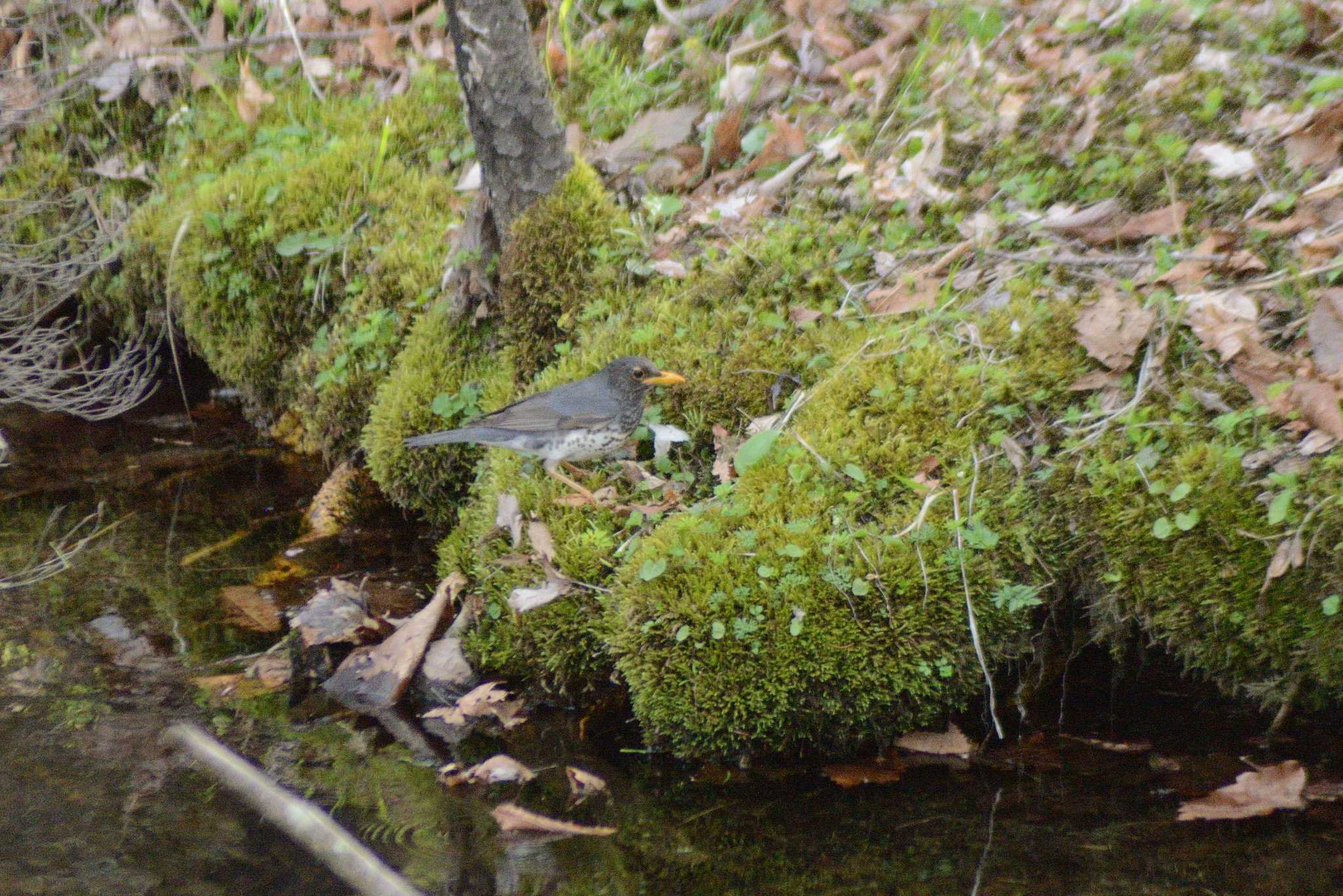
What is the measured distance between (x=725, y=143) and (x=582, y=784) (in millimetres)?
3464

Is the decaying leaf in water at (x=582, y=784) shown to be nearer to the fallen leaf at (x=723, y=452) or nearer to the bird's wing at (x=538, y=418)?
the fallen leaf at (x=723, y=452)

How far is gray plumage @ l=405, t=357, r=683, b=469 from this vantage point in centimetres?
450

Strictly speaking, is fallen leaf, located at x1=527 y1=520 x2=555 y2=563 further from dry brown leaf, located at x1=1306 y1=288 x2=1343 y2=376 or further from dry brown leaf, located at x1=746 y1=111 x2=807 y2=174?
dry brown leaf, located at x1=1306 y1=288 x2=1343 y2=376

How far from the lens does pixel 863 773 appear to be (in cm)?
378

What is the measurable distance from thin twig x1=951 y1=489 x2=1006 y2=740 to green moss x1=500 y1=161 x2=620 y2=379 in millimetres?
2183

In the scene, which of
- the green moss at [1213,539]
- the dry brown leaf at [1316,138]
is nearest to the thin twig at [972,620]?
the green moss at [1213,539]

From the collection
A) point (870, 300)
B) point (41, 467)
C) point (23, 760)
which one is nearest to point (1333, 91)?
point (870, 300)

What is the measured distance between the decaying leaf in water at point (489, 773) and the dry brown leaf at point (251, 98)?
4.93 meters

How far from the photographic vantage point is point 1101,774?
3.72 m

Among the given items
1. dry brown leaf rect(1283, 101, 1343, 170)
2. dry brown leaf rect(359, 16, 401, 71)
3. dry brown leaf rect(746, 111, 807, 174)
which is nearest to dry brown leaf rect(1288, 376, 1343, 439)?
dry brown leaf rect(1283, 101, 1343, 170)

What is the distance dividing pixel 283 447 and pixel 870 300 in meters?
3.94

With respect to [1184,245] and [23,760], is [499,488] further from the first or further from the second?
[1184,245]

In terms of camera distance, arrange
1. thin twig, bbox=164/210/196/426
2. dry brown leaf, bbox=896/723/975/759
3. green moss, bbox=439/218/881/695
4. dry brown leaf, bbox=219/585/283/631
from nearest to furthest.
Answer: dry brown leaf, bbox=896/723/975/759 → green moss, bbox=439/218/881/695 → dry brown leaf, bbox=219/585/283/631 → thin twig, bbox=164/210/196/426

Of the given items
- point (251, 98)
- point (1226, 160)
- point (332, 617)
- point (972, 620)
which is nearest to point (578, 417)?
point (332, 617)
